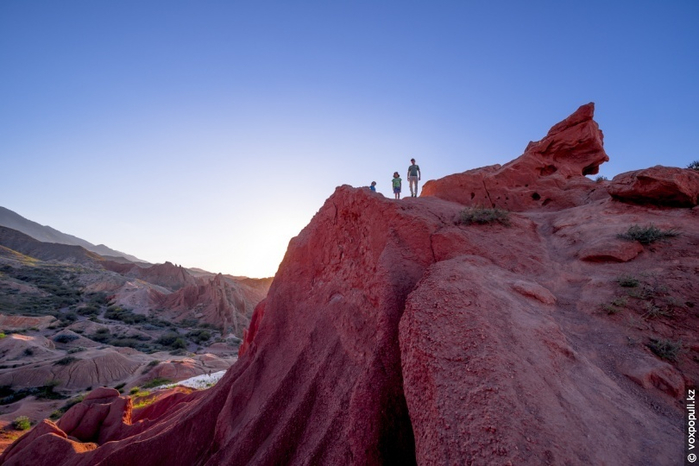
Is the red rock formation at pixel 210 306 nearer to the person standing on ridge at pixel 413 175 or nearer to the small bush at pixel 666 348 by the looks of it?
the person standing on ridge at pixel 413 175

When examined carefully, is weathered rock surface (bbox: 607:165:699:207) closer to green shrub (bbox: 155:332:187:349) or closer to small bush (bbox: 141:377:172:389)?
small bush (bbox: 141:377:172:389)

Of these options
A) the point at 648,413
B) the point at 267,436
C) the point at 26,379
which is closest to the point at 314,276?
the point at 267,436

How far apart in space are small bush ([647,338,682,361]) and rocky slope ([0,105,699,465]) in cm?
2

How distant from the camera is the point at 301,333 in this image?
6.57 m

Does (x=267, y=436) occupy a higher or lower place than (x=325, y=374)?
lower

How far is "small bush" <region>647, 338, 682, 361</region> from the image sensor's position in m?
4.04

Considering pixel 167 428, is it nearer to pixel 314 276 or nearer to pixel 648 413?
pixel 314 276

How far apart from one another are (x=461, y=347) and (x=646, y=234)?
228 inches

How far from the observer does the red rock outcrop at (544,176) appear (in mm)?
11805

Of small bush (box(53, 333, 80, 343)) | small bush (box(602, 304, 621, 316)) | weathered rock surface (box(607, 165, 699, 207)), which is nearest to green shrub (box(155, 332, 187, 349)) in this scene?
small bush (box(53, 333, 80, 343))

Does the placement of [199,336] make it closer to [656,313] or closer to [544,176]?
[544,176]

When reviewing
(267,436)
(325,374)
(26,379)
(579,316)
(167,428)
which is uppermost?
(579,316)

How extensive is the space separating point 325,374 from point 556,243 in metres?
6.46

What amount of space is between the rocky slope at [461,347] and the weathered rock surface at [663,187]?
36mm
